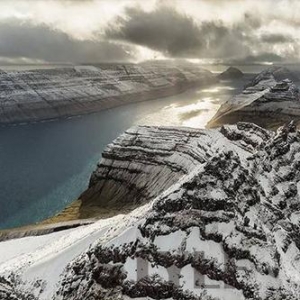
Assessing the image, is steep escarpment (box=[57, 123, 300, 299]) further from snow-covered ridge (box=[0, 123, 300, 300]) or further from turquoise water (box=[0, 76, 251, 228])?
turquoise water (box=[0, 76, 251, 228])

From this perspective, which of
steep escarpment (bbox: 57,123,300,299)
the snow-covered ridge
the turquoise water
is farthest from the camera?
the turquoise water

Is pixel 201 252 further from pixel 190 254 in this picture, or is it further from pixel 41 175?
pixel 41 175

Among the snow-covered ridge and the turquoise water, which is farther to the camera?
the turquoise water

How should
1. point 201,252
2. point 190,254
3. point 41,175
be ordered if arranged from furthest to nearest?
point 41,175, point 201,252, point 190,254

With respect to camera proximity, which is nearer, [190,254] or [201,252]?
[190,254]

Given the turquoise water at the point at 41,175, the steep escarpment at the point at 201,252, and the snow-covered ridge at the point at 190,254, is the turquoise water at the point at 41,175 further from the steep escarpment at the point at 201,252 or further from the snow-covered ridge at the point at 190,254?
the steep escarpment at the point at 201,252

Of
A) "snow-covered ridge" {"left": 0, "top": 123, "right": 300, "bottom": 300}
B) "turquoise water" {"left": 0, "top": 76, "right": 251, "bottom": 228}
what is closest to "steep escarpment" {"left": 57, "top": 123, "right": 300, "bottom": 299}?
"snow-covered ridge" {"left": 0, "top": 123, "right": 300, "bottom": 300}

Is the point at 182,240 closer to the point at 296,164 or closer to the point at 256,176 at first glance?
the point at 256,176

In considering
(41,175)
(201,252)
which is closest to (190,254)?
(201,252)

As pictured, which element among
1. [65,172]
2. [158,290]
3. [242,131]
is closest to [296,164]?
[242,131]
